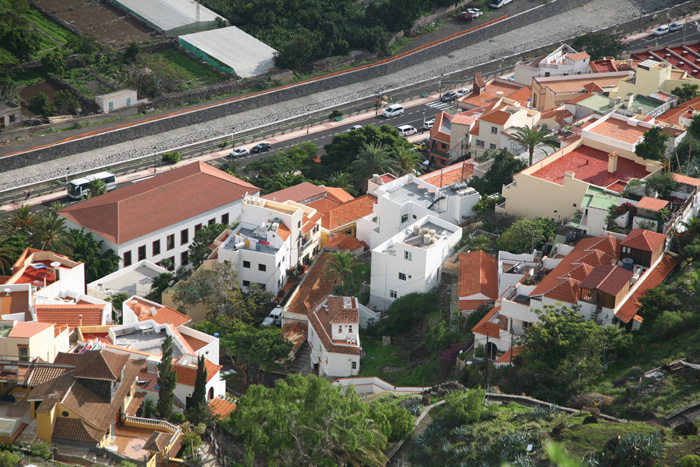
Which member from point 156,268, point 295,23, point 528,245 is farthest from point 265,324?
point 295,23

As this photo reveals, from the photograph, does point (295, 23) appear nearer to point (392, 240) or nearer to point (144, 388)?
point (392, 240)

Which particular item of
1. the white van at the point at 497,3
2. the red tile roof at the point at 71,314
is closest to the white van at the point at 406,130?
the white van at the point at 497,3

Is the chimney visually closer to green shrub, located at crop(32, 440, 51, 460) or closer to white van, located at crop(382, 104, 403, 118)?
white van, located at crop(382, 104, 403, 118)

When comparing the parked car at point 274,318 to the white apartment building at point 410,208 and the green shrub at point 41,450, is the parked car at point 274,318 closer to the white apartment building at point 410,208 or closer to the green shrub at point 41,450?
the white apartment building at point 410,208

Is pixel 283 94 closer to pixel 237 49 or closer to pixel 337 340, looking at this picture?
pixel 237 49

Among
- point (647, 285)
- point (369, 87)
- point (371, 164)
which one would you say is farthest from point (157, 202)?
point (369, 87)
